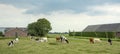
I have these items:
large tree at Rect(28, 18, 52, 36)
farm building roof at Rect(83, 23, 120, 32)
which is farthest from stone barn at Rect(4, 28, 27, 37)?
farm building roof at Rect(83, 23, 120, 32)

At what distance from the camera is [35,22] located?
4318 inches

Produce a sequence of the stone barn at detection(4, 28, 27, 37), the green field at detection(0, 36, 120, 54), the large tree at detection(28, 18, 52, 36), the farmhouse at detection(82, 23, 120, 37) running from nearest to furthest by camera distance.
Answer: the green field at detection(0, 36, 120, 54)
the farmhouse at detection(82, 23, 120, 37)
the large tree at detection(28, 18, 52, 36)
the stone barn at detection(4, 28, 27, 37)

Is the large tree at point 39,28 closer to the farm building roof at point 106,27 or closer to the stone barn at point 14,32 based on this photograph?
the stone barn at point 14,32

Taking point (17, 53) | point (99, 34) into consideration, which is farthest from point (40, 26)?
point (17, 53)

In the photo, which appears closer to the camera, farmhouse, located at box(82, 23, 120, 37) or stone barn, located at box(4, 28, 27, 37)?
farmhouse, located at box(82, 23, 120, 37)

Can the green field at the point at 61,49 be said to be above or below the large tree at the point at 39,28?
below

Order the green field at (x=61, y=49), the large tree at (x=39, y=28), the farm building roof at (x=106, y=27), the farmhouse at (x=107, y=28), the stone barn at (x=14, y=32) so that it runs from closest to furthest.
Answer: the green field at (x=61, y=49)
the farmhouse at (x=107, y=28)
the farm building roof at (x=106, y=27)
the large tree at (x=39, y=28)
the stone barn at (x=14, y=32)

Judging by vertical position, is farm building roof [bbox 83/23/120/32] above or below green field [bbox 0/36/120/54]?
above

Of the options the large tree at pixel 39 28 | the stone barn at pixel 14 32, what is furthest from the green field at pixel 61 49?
the stone barn at pixel 14 32

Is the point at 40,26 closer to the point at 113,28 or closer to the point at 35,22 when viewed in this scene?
the point at 35,22

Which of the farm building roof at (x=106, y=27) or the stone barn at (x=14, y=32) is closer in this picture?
the farm building roof at (x=106, y=27)

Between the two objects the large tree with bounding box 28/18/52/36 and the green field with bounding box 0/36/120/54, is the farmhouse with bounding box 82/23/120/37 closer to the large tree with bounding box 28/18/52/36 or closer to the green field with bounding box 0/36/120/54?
the large tree with bounding box 28/18/52/36

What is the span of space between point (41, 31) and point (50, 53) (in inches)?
3185

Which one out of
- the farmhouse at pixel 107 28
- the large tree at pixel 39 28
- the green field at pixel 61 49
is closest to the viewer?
the green field at pixel 61 49
